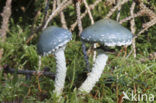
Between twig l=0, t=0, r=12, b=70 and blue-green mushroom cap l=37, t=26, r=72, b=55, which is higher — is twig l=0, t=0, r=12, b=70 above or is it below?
above

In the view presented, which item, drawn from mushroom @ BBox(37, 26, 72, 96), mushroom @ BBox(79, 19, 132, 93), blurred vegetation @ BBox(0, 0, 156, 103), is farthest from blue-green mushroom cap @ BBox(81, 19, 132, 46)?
blurred vegetation @ BBox(0, 0, 156, 103)

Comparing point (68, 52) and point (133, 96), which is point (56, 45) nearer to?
point (133, 96)

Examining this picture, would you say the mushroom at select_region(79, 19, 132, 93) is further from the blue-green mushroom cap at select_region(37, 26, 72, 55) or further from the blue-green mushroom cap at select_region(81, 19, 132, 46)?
the blue-green mushroom cap at select_region(37, 26, 72, 55)

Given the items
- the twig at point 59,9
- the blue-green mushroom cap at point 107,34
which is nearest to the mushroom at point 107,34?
the blue-green mushroom cap at point 107,34

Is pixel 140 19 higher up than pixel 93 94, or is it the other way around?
pixel 140 19

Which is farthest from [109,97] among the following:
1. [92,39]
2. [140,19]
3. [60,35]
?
[140,19]

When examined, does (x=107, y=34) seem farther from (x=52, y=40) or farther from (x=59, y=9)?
(x=59, y=9)

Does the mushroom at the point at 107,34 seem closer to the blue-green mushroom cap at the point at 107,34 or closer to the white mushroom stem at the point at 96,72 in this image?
the blue-green mushroom cap at the point at 107,34
